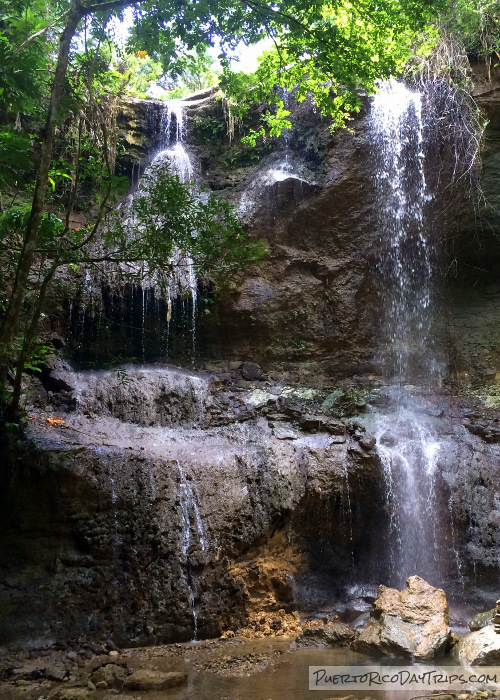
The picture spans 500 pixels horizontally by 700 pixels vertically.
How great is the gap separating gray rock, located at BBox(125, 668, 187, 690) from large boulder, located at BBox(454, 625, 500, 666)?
2696 mm

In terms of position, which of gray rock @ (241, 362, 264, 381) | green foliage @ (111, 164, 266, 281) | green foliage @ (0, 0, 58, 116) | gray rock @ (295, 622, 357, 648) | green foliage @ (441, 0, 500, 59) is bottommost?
gray rock @ (295, 622, 357, 648)

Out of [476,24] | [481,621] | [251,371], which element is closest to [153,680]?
[481,621]

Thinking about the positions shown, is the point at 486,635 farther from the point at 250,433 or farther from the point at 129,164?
the point at 129,164

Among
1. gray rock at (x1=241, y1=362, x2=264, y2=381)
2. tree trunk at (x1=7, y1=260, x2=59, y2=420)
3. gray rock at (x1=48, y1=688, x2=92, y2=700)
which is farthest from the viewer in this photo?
gray rock at (x1=241, y1=362, x2=264, y2=381)

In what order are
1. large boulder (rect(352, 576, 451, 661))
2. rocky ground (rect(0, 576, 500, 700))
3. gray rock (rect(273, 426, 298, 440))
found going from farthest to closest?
gray rock (rect(273, 426, 298, 440)), large boulder (rect(352, 576, 451, 661)), rocky ground (rect(0, 576, 500, 700))

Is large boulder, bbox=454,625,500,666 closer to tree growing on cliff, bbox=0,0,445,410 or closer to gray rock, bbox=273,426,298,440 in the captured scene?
gray rock, bbox=273,426,298,440

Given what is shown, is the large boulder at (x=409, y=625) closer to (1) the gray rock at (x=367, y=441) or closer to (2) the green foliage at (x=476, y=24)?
(1) the gray rock at (x=367, y=441)

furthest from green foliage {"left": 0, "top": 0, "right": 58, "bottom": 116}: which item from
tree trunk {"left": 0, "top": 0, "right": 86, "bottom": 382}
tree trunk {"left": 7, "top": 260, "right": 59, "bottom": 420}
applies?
tree trunk {"left": 7, "top": 260, "right": 59, "bottom": 420}

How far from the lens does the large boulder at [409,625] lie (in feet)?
18.4

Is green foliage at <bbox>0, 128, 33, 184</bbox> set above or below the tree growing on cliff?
below

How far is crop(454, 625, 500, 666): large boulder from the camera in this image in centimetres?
528

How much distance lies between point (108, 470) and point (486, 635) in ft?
14.6

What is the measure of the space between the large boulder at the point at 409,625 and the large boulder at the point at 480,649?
0.18 m

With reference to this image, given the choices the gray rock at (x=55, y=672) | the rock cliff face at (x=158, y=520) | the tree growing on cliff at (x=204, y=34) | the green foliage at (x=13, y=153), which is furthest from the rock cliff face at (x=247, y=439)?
the green foliage at (x=13, y=153)
